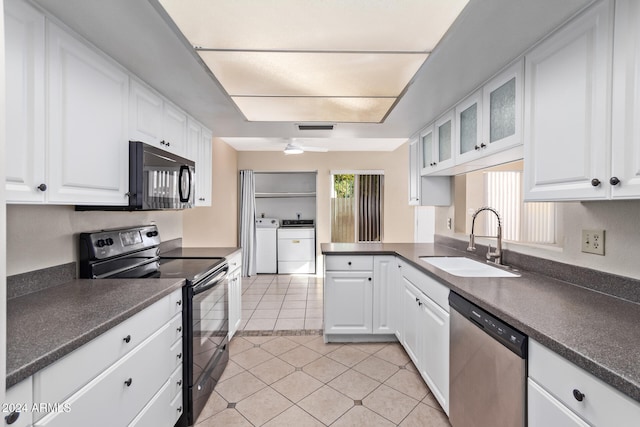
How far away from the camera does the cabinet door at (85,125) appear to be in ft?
4.04

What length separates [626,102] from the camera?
99 cm

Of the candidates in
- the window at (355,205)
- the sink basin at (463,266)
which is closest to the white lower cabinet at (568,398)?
the sink basin at (463,266)

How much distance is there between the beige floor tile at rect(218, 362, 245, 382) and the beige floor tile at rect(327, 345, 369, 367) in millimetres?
738

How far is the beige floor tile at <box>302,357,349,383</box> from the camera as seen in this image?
220 cm

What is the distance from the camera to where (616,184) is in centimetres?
102

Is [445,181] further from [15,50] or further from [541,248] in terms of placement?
[15,50]

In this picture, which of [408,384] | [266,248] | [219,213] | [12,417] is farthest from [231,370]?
[266,248]

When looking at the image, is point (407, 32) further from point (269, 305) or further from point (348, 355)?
point (269, 305)

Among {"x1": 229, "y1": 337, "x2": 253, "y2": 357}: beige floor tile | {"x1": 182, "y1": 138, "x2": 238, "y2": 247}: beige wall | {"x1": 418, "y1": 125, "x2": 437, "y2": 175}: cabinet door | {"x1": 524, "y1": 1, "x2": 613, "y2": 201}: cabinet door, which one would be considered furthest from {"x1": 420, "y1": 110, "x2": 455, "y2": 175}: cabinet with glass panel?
{"x1": 182, "y1": 138, "x2": 238, "y2": 247}: beige wall

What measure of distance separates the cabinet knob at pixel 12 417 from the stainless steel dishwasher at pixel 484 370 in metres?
1.51

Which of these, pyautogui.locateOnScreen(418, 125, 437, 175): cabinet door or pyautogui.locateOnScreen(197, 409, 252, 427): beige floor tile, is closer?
pyautogui.locateOnScreen(197, 409, 252, 427): beige floor tile

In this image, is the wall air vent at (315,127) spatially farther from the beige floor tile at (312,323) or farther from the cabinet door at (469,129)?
the beige floor tile at (312,323)

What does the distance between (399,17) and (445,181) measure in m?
2.03

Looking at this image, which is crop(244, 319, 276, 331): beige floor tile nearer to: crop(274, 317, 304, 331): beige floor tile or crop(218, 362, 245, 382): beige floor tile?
crop(274, 317, 304, 331): beige floor tile
